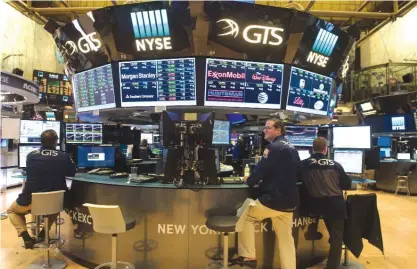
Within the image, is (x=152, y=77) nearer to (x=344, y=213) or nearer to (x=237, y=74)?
(x=237, y=74)

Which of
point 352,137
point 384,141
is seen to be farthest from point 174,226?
point 384,141

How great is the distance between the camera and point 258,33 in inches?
Result: 156

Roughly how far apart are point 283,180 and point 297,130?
3.51 meters

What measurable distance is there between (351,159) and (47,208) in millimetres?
4132

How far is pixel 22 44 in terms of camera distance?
10367mm

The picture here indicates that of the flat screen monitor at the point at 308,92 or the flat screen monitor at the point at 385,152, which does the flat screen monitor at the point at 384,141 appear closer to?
the flat screen monitor at the point at 385,152

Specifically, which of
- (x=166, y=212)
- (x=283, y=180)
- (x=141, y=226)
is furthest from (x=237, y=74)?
(x=141, y=226)

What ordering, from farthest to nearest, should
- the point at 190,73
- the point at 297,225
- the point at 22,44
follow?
the point at 22,44 < the point at 190,73 < the point at 297,225

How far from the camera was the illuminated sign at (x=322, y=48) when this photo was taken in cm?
432

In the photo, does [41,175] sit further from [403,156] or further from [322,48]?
[403,156]

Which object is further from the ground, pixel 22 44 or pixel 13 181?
pixel 22 44

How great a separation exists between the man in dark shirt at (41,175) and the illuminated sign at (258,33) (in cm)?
246

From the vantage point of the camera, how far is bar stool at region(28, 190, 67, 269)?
3.36 meters

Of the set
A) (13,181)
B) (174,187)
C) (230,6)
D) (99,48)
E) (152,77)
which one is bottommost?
(13,181)
